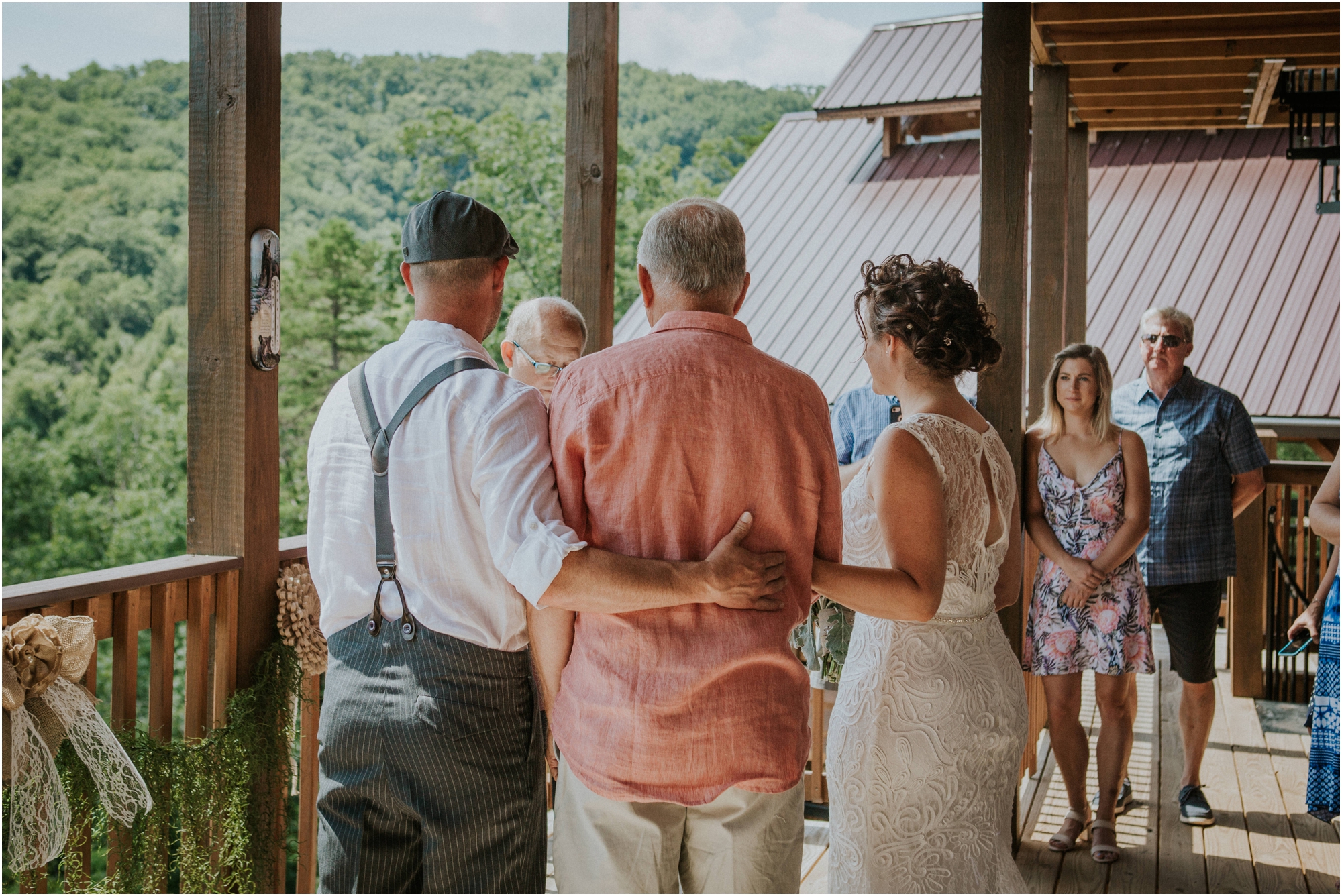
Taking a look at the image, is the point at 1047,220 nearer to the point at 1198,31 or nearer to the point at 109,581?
the point at 1198,31

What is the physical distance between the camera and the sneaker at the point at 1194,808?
13.3 feet

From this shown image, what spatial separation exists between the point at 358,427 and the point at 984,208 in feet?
7.24

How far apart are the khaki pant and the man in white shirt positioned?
0.62 feet

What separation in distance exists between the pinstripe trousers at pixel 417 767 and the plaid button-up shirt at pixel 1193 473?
3.13 meters

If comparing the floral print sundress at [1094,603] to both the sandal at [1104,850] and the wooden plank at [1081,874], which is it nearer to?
the wooden plank at [1081,874]

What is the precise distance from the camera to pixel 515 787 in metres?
1.87

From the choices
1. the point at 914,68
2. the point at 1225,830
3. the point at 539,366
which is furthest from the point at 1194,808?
the point at 914,68

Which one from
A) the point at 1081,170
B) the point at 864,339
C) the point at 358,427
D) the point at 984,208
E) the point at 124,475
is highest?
the point at 1081,170

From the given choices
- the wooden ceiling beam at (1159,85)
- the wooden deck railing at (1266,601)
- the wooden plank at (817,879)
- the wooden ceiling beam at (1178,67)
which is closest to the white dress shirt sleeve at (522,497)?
the wooden plank at (817,879)

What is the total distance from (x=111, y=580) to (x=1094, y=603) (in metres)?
3.01

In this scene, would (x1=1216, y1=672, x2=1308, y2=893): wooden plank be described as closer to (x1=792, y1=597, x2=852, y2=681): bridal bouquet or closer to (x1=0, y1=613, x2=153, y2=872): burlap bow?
(x1=792, y1=597, x2=852, y2=681): bridal bouquet

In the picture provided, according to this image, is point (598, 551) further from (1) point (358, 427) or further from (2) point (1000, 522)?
(2) point (1000, 522)

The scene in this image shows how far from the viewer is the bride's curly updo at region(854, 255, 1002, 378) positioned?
2217 mm

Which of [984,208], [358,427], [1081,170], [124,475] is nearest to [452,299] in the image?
[358,427]
